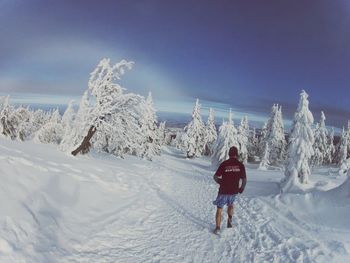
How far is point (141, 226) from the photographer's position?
952cm

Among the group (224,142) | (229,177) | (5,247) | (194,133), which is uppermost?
(194,133)

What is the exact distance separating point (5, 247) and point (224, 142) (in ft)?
145

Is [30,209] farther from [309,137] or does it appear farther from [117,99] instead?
[309,137]

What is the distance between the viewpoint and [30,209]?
772cm

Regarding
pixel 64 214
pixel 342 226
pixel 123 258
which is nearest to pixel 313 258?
pixel 342 226

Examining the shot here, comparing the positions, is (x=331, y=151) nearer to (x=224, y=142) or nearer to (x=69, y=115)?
(x=224, y=142)

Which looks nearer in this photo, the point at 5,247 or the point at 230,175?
the point at 5,247

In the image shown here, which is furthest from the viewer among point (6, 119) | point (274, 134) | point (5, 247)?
point (274, 134)

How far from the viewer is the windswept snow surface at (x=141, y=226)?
6914 mm

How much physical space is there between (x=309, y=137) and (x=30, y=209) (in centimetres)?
1910

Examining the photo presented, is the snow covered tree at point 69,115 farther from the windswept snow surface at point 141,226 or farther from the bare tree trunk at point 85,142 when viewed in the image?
the windswept snow surface at point 141,226

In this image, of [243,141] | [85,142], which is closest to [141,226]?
[85,142]

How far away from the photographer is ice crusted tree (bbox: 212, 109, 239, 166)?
1913 inches

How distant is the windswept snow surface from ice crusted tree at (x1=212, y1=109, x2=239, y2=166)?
34.9m
